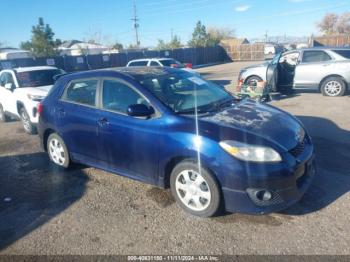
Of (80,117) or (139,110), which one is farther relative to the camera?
(80,117)

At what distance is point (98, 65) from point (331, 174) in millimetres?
23911

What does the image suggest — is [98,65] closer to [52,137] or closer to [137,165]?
[52,137]

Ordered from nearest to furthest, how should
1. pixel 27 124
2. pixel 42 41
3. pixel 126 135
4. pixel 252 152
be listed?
1. pixel 252 152
2. pixel 126 135
3. pixel 27 124
4. pixel 42 41

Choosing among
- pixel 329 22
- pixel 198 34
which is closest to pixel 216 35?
pixel 198 34

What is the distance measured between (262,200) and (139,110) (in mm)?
1683

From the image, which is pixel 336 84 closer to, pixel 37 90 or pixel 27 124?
pixel 37 90

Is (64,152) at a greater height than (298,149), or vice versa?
(298,149)

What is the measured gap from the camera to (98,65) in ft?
84.7

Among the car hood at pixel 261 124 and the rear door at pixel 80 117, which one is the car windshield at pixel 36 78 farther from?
the car hood at pixel 261 124

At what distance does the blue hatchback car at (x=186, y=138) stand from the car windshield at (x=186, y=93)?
0.02 meters

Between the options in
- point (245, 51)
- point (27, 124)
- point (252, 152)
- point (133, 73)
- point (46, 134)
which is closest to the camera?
point (252, 152)

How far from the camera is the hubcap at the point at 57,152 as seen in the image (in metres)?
5.03

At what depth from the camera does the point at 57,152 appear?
5.11m

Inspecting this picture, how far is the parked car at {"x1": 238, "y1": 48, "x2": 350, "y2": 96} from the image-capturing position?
387 inches
